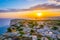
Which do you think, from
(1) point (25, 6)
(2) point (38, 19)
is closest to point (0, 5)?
(1) point (25, 6)

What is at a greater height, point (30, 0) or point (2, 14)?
point (30, 0)

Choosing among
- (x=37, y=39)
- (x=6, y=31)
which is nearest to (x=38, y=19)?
(x=37, y=39)

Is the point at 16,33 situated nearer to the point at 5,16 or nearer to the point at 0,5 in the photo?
the point at 5,16

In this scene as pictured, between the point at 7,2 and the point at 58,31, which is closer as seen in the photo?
the point at 58,31

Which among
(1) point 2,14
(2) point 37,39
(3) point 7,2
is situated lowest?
(2) point 37,39

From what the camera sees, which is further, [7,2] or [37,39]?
[7,2]

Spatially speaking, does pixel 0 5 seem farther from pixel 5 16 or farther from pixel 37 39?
pixel 37 39

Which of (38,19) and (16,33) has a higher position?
(38,19)

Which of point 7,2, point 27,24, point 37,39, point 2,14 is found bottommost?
point 37,39

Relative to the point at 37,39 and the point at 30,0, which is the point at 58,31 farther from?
the point at 30,0
